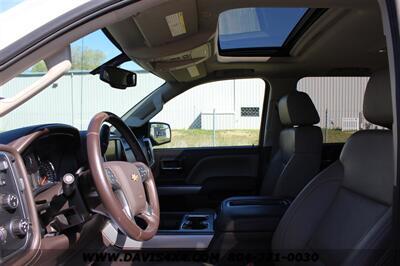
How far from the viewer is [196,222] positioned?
11.1 feet

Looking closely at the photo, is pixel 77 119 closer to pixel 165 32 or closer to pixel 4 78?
pixel 165 32

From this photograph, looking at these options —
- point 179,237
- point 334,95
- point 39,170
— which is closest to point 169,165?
point 179,237

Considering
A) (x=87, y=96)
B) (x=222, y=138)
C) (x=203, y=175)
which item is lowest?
(x=203, y=175)

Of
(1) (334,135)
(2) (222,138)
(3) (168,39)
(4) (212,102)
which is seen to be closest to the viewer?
(3) (168,39)

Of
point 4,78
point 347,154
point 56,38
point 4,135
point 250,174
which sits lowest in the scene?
point 250,174

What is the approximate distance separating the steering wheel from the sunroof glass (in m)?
1.12

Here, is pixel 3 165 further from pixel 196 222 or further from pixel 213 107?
pixel 213 107

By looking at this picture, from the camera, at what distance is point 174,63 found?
3289 mm

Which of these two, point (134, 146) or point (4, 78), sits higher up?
point (4, 78)

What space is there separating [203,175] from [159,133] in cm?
57

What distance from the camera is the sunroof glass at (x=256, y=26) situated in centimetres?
272

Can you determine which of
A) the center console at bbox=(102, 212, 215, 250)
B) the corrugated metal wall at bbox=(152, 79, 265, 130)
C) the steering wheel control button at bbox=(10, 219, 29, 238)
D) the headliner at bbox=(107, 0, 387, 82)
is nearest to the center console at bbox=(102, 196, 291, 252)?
the center console at bbox=(102, 212, 215, 250)

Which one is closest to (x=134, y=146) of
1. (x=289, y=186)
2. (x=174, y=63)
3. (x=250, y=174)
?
(x=174, y=63)

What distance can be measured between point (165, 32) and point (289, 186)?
1.52 metres
